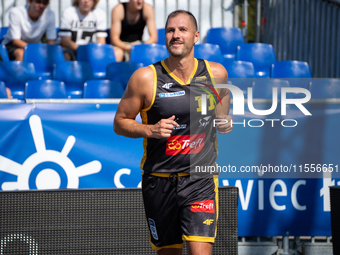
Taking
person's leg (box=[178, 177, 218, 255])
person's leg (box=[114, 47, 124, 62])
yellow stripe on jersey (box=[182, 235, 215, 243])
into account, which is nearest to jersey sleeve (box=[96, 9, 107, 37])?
person's leg (box=[114, 47, 124, 62])

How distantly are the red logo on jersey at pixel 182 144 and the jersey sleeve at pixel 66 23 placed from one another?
5362 mm

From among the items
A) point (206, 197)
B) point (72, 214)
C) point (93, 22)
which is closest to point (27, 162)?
point (72, 214)

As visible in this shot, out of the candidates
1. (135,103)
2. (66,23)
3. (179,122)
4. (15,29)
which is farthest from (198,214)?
(15,29)

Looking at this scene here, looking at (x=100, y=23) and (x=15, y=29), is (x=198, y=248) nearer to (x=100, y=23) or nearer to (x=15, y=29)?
(x=100, y=23)

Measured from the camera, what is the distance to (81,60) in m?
7.46

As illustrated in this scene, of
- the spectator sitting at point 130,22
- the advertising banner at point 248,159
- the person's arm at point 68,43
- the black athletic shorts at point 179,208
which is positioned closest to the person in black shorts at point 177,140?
the black athletic shorts at point 179,208

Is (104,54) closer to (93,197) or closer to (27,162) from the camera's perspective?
(27,162)

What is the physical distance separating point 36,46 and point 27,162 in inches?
148

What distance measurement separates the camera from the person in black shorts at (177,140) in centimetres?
288

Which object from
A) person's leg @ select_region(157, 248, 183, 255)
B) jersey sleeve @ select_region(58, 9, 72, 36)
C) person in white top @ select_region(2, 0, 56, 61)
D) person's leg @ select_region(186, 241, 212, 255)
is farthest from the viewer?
jersey sleeve @ select_region(58, 9, 72, 36)

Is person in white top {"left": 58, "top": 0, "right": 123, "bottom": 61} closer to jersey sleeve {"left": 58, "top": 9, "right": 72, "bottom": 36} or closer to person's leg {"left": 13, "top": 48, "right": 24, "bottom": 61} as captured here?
jersey sleeve {"left": 58, "top": 9, "right": 72, "bottom": 36}

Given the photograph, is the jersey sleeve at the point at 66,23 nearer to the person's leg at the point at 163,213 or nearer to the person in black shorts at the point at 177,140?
the person in black shorts at the point at 177,140

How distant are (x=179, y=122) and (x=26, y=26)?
5576 millimetres

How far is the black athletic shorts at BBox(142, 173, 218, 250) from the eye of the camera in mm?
2848
